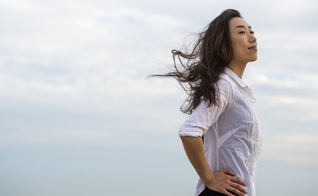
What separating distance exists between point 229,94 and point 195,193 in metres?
0.71

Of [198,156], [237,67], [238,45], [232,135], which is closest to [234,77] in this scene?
[237,67]

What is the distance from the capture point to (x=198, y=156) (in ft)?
11.0

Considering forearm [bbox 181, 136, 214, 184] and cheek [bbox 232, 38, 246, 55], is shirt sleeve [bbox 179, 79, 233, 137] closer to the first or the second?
forearm [bbox 181, 136, 214, 184]

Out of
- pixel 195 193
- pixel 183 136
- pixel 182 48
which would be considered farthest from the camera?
pixel 182 48

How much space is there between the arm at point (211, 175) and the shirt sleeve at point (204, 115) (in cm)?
7

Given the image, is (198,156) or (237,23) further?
(237,23)

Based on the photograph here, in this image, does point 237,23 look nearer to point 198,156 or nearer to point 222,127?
point 222,127

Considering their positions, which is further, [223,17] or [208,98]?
[223,17]

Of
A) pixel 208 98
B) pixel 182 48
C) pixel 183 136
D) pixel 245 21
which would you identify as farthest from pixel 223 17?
pixel 183 136

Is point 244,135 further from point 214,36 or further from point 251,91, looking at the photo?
point 214,36

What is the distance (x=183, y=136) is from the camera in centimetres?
333

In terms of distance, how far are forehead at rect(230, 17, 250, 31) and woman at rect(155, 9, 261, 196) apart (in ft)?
0.53

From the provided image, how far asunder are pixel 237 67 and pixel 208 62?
217 millimetres

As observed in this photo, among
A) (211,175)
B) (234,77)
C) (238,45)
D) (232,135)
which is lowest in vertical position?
(211,175)
